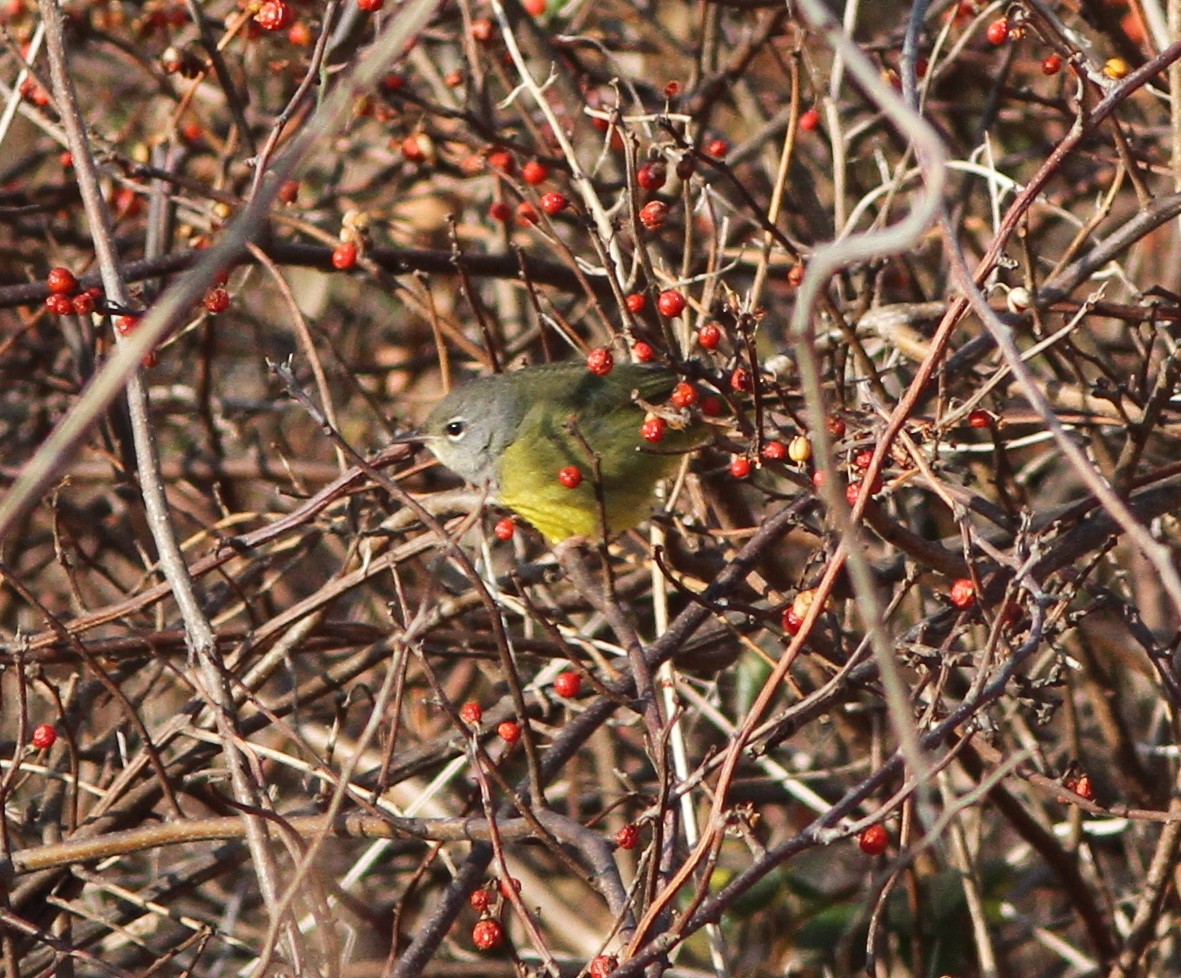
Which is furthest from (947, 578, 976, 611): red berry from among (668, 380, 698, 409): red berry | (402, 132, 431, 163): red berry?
(402, 132, 431, 163): red berry

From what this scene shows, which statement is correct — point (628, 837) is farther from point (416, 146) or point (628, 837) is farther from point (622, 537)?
point (416, 146)

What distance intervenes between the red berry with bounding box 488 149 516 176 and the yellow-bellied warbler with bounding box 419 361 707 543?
63cm

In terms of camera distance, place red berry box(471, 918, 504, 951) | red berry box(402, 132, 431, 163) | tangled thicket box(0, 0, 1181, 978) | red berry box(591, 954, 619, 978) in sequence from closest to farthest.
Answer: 1. red berry box(591, 954, 619, 978)
2. tangled thicket box(0, 0, 1181, 978)
3. red berry box(471, 918, 504, 951)
4. red berry box(402, 132, 431, 163)

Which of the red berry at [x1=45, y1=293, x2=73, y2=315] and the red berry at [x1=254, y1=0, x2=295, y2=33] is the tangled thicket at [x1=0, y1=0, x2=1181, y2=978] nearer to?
the red berry at [x1=45, y1=293, x2=73, y2=315]

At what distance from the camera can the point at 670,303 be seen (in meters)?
3.35

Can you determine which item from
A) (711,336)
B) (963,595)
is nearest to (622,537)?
(711,336)

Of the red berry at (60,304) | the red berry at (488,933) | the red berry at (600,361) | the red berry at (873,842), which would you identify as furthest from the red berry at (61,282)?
the red berry at (873,842)

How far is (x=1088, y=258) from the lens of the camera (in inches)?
132

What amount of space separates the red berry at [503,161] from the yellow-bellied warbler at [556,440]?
24.8 inches

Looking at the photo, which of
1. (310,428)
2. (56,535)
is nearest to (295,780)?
(310,428)

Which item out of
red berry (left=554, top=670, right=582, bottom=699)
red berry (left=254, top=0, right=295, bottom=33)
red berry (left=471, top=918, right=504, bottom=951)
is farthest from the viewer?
red berry (left=254, top=0, right=295, bottom=33)

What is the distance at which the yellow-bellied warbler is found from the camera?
4.52m

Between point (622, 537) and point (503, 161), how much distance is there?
4.59 ft

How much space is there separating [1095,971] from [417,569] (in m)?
2.56
